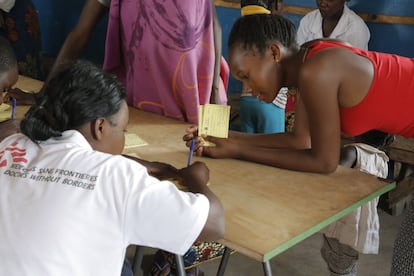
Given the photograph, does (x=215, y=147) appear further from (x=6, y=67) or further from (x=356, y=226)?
(x=6, y=67)

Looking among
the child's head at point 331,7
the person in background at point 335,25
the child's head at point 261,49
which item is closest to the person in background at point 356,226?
the child's head at point 261,49

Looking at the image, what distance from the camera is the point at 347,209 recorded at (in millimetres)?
1394

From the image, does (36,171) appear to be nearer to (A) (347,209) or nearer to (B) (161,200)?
(B) (161,200)

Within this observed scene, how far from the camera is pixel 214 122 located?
1817mm

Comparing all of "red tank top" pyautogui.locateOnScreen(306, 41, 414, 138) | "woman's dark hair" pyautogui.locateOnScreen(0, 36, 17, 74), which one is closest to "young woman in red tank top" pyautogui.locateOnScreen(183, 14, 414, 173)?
"red tank top" pyautogui.locateOnScreen(306, 41, 414, 138)

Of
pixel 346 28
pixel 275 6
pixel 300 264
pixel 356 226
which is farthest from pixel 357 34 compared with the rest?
pixel 356 226

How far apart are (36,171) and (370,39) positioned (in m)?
3.28

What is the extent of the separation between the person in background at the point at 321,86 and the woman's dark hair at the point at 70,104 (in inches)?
23.4

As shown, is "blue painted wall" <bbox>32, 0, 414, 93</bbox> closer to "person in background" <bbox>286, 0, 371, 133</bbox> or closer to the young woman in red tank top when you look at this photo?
"person in background" <bbox>286, 0, 371, 133</bbox>

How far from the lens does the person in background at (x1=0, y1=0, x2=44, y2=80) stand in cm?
360

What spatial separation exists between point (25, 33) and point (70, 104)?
108 inches

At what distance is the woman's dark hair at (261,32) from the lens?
1693 millimetres

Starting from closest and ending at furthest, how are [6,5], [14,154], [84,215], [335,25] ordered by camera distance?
[84,215]
[14,154]
[6,5]
[335,25]

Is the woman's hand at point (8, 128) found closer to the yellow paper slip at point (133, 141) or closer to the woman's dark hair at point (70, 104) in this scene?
the yellow paper slip at point (133, 141)
